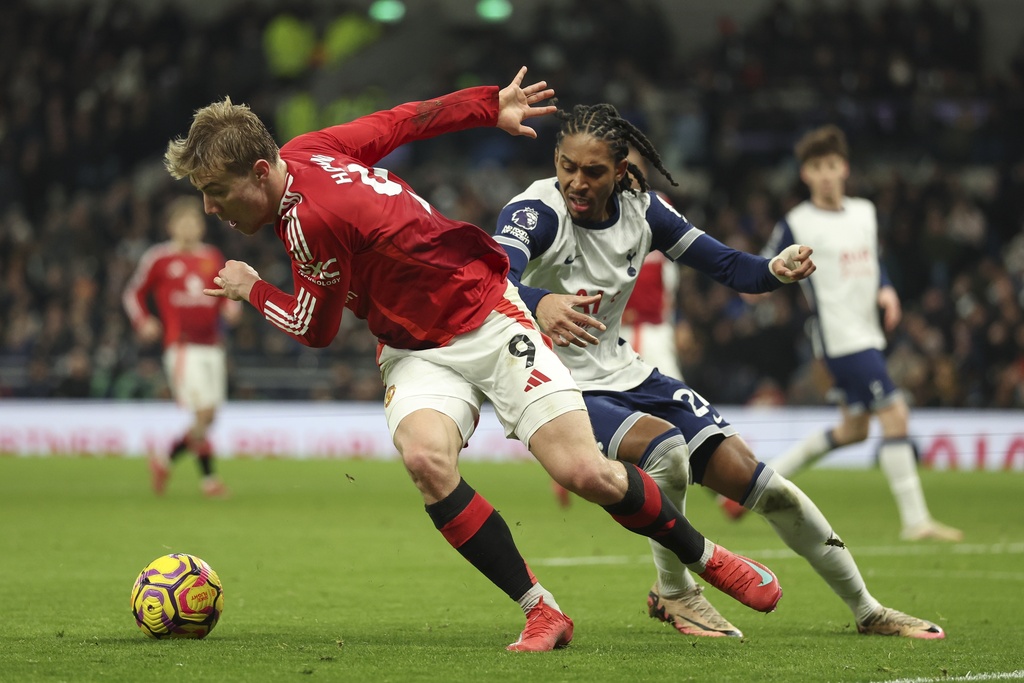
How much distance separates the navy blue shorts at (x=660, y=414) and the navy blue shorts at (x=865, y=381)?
13.9 ft

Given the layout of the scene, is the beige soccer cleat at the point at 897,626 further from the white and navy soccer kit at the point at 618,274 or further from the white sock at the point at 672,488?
the white and navy soccer kit at the point at 618,274

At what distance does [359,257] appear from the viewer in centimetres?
510

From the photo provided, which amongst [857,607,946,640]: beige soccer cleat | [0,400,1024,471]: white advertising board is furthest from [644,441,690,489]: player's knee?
[0,400,1024,471]: white advertising board

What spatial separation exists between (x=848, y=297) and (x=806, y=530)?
A: 4.57 metres

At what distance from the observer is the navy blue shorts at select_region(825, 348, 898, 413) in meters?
9.69

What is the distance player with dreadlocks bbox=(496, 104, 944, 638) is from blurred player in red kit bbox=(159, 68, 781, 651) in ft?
0.84

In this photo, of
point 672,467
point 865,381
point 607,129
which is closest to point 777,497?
point 672,467

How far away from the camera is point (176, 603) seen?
17.3ft

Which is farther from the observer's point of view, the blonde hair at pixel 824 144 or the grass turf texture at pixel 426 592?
the blonde hair at pixel 824 144

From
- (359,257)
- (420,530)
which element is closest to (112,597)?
(359,257)

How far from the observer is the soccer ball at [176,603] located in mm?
5258

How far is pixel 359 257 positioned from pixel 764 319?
12895mm

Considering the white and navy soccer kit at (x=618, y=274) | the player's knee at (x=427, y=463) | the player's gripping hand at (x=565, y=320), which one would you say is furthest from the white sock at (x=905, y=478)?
the player's knee at (x=427, y=463)

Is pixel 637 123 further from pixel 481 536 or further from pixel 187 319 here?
pixel 481 536
